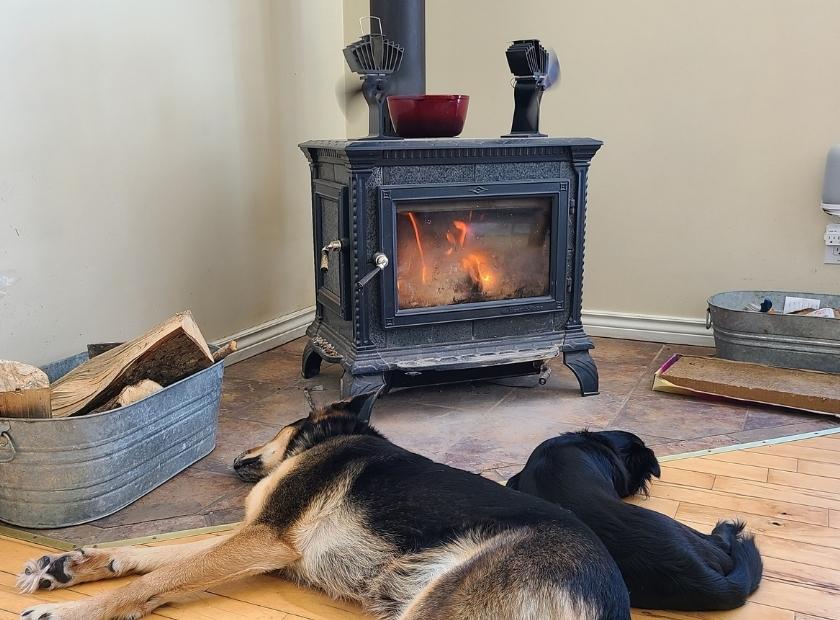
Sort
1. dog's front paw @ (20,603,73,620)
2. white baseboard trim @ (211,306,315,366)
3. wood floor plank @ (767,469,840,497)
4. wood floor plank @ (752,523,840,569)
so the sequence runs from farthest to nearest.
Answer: white baseboard trim @ (211,306,315,366) → wood floor plank @ (767,469,840,497) → wood floor plank @ (752,523,840,569) → dog's front paw @ (20,603,73,620)

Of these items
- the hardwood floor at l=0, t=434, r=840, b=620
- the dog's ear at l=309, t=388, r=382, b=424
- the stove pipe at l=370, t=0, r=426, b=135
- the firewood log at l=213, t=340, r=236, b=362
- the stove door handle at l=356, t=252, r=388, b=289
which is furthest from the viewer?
the stove pipe at l=370, t=0, r=426, b=135

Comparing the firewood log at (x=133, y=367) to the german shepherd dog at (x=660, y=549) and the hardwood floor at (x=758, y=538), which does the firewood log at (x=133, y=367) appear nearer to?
the hardwood floor at (x=758, y=538)

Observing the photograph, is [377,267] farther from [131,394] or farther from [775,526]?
[775,526]

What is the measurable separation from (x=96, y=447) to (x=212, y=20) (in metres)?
1.83

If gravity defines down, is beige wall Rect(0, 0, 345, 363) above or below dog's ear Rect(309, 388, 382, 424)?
above

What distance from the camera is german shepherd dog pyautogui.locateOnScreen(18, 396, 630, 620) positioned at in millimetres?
1276

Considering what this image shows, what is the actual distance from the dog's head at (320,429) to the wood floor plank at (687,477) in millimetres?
900

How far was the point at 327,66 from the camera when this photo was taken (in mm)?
3645

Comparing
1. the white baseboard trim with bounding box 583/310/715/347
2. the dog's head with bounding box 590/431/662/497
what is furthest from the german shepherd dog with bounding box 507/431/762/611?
the white baseboard trim with bounding box 583/310/715/347

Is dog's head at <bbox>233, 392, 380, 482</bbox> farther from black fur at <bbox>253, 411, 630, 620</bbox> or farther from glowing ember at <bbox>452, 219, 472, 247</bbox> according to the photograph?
glowing ember at <bbox>452, 219, 472, 247</bbox>

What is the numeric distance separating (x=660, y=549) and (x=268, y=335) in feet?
7.59

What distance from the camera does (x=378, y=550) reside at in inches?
60.6

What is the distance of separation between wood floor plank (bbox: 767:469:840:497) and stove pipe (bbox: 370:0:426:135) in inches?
70.5

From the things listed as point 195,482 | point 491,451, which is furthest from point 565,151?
point 195,482
